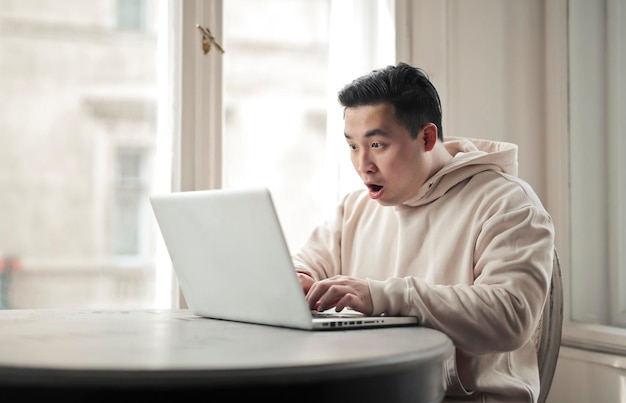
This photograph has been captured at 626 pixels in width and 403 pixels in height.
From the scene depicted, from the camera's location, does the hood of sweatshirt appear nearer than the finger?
No

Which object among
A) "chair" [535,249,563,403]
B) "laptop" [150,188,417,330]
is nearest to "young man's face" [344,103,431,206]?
"chair" [535,249,563,403]

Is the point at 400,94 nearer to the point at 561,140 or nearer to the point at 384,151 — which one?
the point at 384,151

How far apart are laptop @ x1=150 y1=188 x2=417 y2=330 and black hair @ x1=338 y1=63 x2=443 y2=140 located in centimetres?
56

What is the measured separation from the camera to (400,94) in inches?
69.6

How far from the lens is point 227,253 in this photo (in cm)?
130

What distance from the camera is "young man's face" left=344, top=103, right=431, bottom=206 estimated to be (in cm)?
175

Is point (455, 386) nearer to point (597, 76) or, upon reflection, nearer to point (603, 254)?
point (603, 254)

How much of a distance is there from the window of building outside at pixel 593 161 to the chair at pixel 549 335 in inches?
40.0

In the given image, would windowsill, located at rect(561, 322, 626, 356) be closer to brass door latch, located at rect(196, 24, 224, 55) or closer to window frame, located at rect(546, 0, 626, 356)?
window frame, located at rect(546, 0, 626, 356)

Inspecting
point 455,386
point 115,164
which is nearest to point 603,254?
point 455,386

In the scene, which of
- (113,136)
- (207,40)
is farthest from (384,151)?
(113,136)

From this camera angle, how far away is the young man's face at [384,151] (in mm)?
1754

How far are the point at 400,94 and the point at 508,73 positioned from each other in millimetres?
1143

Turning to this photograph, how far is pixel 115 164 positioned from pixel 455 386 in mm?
1294
